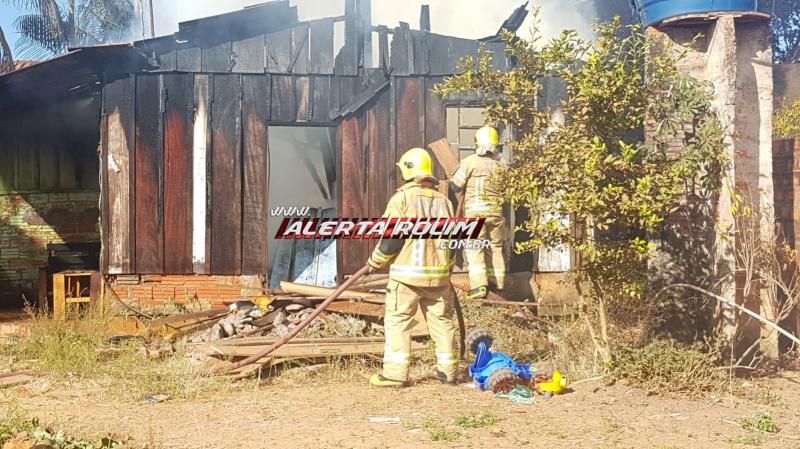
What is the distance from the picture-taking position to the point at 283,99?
35.3 ft

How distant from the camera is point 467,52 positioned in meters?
10.9

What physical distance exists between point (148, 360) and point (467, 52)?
5.71m

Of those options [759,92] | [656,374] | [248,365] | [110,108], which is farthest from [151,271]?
[759,92]

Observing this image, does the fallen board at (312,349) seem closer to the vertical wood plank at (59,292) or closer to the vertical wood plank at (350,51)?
the vertical wood plank at (59,292)

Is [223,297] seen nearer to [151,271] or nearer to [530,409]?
[151,271]

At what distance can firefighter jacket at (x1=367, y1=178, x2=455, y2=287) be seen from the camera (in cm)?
724

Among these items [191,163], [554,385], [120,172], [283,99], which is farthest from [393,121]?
[554,385]

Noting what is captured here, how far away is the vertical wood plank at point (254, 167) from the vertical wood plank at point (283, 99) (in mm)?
105

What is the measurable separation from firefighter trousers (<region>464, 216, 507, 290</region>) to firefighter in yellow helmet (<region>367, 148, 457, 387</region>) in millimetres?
1866

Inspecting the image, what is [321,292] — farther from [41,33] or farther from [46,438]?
[41,33]

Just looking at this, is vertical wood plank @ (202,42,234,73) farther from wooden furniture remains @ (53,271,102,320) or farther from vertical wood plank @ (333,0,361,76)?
wooden furniture remains @ (53,271,102,320)

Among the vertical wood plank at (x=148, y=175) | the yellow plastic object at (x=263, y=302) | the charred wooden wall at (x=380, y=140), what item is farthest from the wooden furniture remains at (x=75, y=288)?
the charred wooden wall at (x=380, y=140)

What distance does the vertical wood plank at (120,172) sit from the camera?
35.0 ft

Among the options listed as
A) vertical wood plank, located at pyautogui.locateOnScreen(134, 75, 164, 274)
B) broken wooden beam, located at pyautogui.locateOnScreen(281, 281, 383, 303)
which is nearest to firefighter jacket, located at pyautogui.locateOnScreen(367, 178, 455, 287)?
broken wooden beam, located at pyautogui.locateOnScreen(281, 281, 383, 303)
